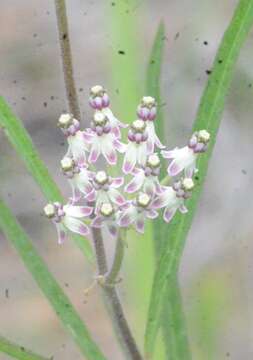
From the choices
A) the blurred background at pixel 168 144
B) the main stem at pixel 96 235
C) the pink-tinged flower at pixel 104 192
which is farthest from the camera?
the blurred background at pixel 168 144

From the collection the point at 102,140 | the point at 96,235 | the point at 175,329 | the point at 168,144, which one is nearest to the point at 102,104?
the point at 102,140

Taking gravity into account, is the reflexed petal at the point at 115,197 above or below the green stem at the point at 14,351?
above

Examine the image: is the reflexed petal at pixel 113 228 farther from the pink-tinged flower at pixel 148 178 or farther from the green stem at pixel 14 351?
the green stem at pixel 14 351

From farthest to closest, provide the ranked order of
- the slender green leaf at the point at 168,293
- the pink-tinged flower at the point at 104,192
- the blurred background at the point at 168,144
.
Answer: the blurred background at the point at 168,144
the slender green leaf at the point at 168,293
the pink-tinged flower at the point at 104,192

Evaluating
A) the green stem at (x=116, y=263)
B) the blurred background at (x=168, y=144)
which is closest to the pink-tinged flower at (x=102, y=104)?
the green stem at (x=116, y=263)

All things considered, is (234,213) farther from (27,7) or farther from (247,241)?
(27,7)
